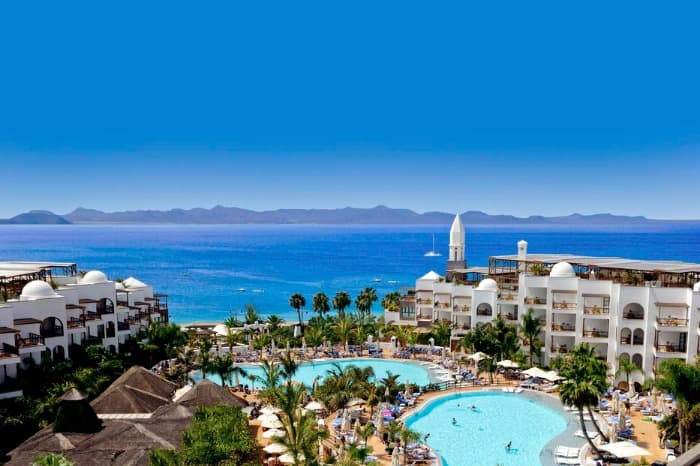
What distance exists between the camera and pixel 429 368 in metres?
39.8

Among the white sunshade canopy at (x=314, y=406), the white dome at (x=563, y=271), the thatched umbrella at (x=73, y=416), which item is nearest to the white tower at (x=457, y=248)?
the white dome at (x=563, y=271)

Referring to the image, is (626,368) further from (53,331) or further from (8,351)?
(8,351)

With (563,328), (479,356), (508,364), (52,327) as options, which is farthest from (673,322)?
(52,327)

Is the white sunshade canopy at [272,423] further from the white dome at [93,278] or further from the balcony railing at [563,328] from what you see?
the balcony railing at [563,328]

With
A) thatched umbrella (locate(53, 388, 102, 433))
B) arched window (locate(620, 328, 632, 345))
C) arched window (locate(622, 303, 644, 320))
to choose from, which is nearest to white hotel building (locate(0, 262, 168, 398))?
thatched umbrella (locate(53, 388, 102, 433))

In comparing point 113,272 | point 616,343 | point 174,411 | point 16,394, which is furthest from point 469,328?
point 113,272

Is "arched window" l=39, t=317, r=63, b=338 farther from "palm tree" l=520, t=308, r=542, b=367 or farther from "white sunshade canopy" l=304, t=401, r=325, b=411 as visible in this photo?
"palm tree" l=520, t=308, r=542, b=367

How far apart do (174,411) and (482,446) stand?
1497 centimetres

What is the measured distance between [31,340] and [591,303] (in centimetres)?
3569

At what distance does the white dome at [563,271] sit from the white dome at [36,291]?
33947 millimetres

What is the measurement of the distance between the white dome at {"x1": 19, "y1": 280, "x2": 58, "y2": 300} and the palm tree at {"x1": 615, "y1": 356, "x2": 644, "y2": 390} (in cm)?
3429

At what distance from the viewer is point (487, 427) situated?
28797 mm

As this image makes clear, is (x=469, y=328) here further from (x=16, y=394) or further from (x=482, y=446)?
(x=16, y=394)

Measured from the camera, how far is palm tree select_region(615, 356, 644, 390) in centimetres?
3257
